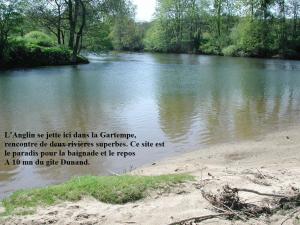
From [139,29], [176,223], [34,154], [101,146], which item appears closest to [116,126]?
[101,146]

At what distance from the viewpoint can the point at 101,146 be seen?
12055 mm

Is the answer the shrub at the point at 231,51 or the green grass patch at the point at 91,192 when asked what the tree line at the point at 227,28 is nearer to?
the shrub at the point at 231,51

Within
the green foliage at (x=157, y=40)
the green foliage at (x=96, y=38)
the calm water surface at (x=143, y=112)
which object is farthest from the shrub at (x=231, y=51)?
the calm water surface at (x=143, y=112)

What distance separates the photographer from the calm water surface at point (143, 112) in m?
10.8

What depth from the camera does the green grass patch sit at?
6.48 metres

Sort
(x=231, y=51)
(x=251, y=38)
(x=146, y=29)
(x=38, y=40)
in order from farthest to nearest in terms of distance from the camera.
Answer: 1. (x=146, y=29)
2. (x=231, y=51)
3. (x=251, y=38)
4. (x=38, y=40)

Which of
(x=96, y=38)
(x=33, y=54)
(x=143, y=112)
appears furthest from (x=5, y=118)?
(x=96, y=38)

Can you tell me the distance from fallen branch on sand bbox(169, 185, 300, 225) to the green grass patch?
1.01m

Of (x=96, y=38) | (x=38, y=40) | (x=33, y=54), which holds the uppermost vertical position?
(x=96, y=38)

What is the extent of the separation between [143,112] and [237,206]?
11.4 meters

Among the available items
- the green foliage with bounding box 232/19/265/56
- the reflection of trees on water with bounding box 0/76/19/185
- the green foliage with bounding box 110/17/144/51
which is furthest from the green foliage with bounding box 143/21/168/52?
the reflection of trees on water with bounding box 0/76/19/185

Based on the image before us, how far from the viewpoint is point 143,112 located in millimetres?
17281

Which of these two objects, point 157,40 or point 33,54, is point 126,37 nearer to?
point 157,40

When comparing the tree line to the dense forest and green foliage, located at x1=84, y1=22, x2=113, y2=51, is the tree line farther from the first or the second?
green foliage, located at x1=84, y1=22, x2=113, y2=51
